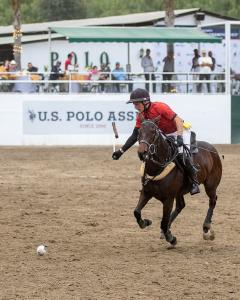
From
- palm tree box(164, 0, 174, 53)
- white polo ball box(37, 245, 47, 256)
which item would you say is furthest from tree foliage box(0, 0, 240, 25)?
white polo ball box(37, 245, 47, 256)

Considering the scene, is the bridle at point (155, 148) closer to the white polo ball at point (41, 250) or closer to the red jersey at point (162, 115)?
the red jersey at point (162, 115)

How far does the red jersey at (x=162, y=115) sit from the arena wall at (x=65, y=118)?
59.1 feet

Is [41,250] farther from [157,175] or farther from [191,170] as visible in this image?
[191,170]

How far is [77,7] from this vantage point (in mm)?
77688

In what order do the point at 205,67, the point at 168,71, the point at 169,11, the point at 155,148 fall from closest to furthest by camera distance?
the point at 155,148, the point at 205,67, the point at 168,71, the point at 169,11

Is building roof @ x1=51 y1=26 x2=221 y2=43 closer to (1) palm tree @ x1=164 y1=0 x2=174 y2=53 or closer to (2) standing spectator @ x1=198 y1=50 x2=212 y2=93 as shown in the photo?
(2) standing spectator @ x1=198 y1=50 x2=212 y2=93

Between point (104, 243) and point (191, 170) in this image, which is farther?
point (104, 243)

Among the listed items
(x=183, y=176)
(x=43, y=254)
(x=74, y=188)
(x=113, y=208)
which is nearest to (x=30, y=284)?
(x=43, y=254)

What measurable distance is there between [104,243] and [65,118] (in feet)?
58.6

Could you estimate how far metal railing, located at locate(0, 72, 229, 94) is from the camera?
29.5 metres

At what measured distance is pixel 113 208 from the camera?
15.4 metres

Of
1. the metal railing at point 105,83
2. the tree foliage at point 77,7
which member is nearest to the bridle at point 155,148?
the metal railing at point 105,83

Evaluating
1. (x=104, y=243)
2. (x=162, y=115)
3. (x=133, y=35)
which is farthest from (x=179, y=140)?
(x=133, y=35)

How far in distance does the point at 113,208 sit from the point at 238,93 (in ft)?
55.1
